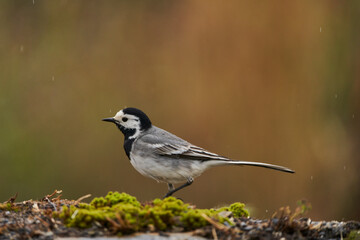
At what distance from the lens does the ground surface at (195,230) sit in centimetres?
468

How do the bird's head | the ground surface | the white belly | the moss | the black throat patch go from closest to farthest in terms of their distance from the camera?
the ground surface < the moss < the white belly < the black throat patch < the bird's head

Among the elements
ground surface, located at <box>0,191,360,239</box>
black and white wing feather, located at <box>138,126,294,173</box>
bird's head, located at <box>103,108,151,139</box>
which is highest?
bird's head, located at <box>103,108,151,139</box>

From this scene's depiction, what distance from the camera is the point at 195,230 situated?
4.86 meters

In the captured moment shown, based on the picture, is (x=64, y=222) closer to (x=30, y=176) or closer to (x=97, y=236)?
(x=97, y=236)

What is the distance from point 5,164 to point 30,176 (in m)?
0.60

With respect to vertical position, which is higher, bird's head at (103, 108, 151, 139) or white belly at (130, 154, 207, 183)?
bird's head at (103, 108, 151, 139)

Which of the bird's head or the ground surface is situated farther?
the bird's head

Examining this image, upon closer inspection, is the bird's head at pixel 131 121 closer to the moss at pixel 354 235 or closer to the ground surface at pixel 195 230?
the ground surface at pixel 195 230

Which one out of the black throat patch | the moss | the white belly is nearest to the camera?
the moss

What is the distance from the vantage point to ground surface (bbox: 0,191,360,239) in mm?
4684

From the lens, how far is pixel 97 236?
461 centimetres

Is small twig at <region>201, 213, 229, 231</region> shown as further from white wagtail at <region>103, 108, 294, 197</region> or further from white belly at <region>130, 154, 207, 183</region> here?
white belly at <region>130, 154, 207, 183</region>

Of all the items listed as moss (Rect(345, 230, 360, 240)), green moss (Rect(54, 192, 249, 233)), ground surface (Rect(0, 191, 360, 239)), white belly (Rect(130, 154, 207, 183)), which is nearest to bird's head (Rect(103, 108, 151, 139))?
white belly (Rect(130, 154, 207, 183))

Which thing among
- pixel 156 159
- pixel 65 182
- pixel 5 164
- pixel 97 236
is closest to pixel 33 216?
pixel 97 236
